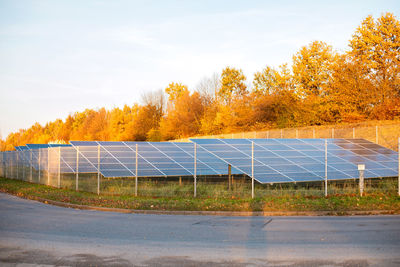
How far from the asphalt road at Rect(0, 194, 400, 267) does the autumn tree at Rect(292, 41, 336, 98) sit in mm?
43504

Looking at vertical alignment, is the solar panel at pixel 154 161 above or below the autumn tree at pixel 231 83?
below

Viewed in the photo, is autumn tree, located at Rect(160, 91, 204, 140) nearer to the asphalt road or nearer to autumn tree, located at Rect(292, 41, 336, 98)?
autumn tree, located at Rect(292, 41, 336, 98)

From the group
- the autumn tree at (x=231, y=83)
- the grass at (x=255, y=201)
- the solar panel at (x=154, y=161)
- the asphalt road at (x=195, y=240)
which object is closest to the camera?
the asphalt road at (x=195, y=240)

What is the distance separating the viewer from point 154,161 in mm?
22906

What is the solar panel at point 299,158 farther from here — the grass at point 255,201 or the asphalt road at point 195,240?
the asphalt road at point 195,240

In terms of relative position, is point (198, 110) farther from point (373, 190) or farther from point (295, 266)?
point (295, 266)

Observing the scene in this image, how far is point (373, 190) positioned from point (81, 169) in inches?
720

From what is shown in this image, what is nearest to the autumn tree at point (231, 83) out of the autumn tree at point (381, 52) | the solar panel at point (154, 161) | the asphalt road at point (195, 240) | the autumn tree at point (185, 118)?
the autumn tree at point (185, 118)

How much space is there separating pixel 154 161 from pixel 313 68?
38765mm

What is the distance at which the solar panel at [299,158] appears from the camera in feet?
61.6

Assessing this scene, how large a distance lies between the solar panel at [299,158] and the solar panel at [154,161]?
2216 millimetres

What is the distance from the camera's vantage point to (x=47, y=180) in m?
28.0

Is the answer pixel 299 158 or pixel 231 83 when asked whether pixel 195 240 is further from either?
pixel 231 83

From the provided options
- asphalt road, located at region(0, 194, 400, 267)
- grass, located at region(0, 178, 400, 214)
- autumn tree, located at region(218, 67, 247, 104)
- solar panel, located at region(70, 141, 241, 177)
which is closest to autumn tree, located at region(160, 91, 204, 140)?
autumn tree, located at region(218, 67, 247, 104)
